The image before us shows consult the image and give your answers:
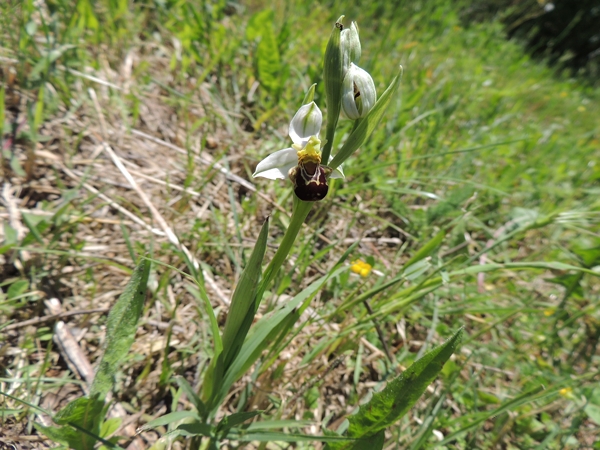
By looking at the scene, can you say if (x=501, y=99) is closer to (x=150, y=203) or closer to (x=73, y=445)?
(x=150, y=203)

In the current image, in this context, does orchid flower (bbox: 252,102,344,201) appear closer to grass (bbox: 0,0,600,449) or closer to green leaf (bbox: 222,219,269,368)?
green leaf (bbox: 222,219,269,368)

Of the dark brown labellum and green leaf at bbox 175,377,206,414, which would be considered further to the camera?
green leaf at bbox 175,377,206,414

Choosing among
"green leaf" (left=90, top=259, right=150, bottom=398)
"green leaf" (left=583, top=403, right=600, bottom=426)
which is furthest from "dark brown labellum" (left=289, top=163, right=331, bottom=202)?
"green leaf" (left=583, top=403, right=600, bottom=426)

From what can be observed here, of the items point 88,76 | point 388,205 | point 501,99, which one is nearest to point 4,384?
point 88,76

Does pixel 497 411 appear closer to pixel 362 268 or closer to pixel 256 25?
pixel 362 268

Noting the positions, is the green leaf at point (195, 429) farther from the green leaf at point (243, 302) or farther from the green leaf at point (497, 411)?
the green leaf at point (497, 411)

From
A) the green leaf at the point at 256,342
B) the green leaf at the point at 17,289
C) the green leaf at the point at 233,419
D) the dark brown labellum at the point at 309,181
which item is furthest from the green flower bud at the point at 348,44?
the green leaf at the point at 17,289

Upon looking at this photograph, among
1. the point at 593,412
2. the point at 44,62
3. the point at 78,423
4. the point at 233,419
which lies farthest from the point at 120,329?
the point at 593,412
